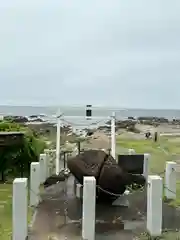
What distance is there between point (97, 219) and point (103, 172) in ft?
3.46

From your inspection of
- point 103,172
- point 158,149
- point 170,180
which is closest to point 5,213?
point 103,172

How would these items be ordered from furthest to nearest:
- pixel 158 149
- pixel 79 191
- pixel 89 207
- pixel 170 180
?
pixel 158 149
pixel 170 180
pixel 79 191
pixel 89 207

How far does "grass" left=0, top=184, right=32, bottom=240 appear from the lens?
5.81 meters

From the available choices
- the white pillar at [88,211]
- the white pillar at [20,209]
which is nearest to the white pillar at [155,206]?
the white pillar at [88,211]

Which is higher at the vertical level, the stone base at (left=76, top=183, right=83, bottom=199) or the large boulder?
the large boulder

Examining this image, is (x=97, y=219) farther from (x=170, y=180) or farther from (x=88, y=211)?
(x=170, y=180)

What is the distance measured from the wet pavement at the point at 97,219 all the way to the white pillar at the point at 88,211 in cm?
16

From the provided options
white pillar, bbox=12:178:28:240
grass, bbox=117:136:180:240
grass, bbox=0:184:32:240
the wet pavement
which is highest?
white pillar, bbox=12:178:28:240

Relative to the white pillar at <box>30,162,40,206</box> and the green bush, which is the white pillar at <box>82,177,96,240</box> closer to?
the white pillar at <box>30,162,40,206</box>

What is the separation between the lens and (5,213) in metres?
6.91

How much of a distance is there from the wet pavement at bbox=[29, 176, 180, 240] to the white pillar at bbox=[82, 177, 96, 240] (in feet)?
0.52

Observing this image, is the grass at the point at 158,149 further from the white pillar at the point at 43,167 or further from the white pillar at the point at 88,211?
the white pillar at the point at 43,167

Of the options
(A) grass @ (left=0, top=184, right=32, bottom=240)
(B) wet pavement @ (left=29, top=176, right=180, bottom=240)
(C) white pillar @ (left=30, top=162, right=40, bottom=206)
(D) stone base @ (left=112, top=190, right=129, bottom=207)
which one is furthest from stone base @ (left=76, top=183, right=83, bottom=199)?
(A) grass @ (left=0, top=184, right=32, bottom=240)

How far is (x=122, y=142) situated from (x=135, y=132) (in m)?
3.10
